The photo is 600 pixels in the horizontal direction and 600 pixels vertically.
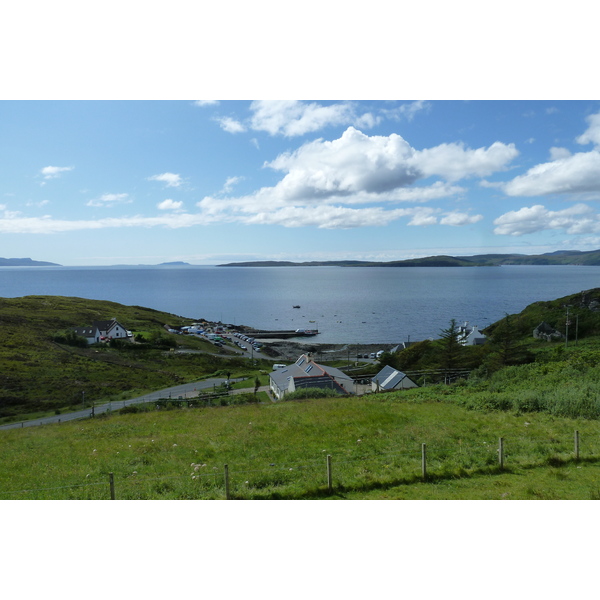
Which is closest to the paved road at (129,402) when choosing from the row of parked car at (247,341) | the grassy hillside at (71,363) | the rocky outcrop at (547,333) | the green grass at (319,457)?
the grassy hillside at (71,363)

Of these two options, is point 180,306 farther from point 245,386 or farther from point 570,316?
point 570,316

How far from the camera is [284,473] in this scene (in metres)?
10.0

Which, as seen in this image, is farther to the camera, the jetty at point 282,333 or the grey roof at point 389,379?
the jetty at point 282,333

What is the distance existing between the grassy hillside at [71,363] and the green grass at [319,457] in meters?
27.2

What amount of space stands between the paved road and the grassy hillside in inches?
Result: 112

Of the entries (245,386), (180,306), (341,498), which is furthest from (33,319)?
(341,498)

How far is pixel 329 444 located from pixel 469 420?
6486 mm

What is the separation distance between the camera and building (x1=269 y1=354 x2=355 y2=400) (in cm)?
3380

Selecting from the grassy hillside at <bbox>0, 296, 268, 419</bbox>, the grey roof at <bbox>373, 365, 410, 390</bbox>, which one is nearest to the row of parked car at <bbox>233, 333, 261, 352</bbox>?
the grassy hillside at <bbox>0, 296, 268, 419</bbox>

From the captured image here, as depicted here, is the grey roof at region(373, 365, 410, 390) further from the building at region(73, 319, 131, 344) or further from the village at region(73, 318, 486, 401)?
the building at region(73, 319, 131, 344)

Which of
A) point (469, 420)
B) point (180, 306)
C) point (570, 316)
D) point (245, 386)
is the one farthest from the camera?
point (180, 306)

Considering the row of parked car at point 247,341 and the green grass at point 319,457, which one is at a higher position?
the green grass at point 319,457

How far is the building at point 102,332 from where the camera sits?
76812 mm

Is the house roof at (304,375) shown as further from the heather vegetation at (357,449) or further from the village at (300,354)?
the heather vegetation at (357,449)
